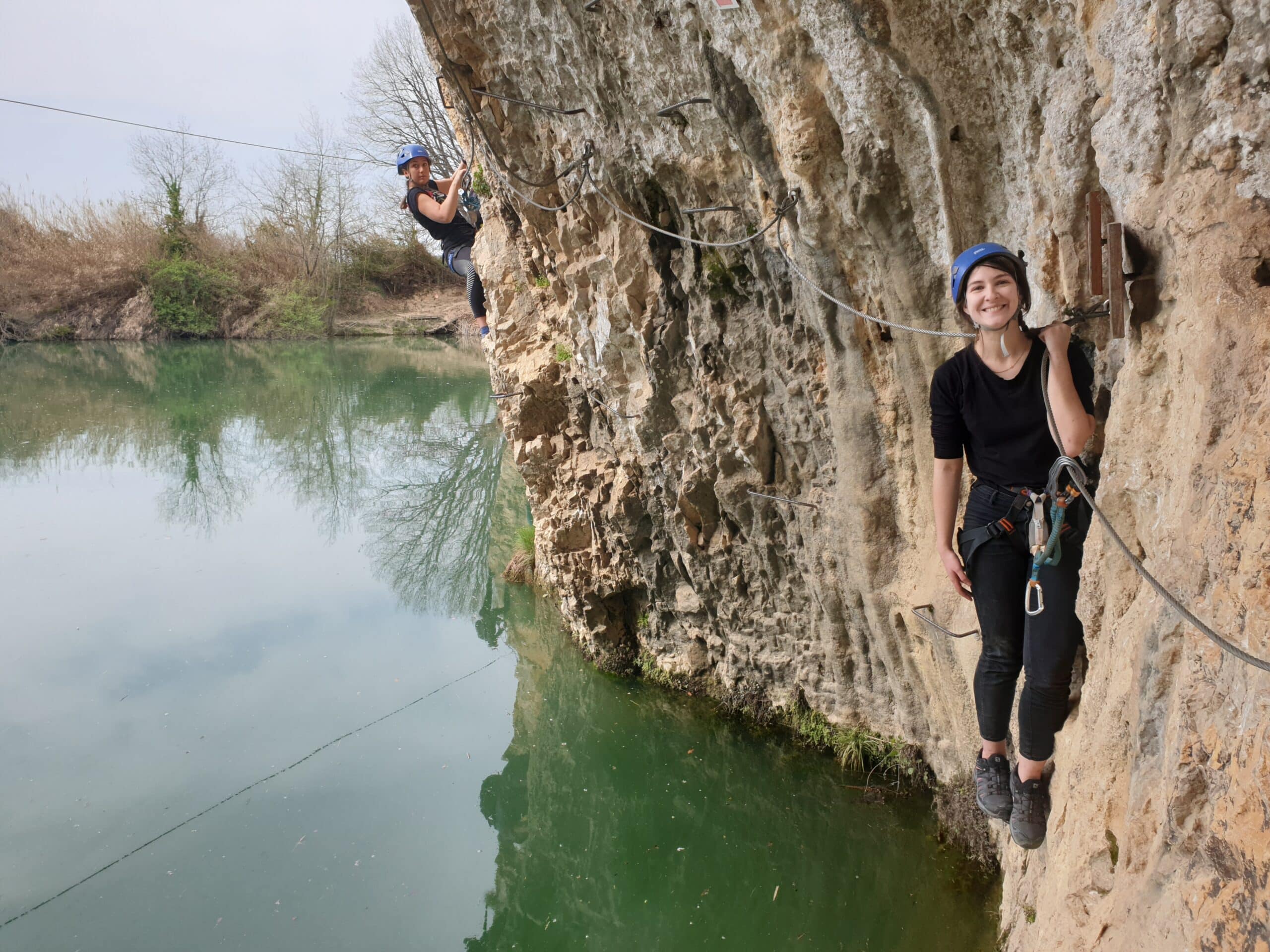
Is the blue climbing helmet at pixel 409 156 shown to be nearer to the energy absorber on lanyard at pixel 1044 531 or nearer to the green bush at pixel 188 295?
the energy absorber on lanyard at pixel 1044 531

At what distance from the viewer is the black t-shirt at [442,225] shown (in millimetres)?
5922

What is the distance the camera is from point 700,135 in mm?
3768

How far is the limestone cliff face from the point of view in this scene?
1.68 m

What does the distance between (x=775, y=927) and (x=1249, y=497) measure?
3.25 m

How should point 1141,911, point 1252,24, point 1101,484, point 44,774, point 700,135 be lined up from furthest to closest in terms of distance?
1. point 44,774
2. point 700,135
3. point 1101,484
4. point 1141,911
5. point 1252,24

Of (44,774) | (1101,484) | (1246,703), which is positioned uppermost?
(1101,484)

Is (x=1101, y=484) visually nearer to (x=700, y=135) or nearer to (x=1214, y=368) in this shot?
(x=1214, y=368)

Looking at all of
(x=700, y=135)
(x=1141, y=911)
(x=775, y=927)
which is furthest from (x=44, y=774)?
(x=1141, y=911)

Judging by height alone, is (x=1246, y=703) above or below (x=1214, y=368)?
below

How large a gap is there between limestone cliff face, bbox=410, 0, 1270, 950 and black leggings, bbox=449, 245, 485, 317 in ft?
1.62

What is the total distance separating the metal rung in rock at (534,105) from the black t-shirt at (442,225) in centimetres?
122

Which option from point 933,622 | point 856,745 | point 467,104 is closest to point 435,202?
point 467,104

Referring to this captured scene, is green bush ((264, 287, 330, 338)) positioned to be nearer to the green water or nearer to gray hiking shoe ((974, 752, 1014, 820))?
the green water

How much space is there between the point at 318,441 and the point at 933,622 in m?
13.3
